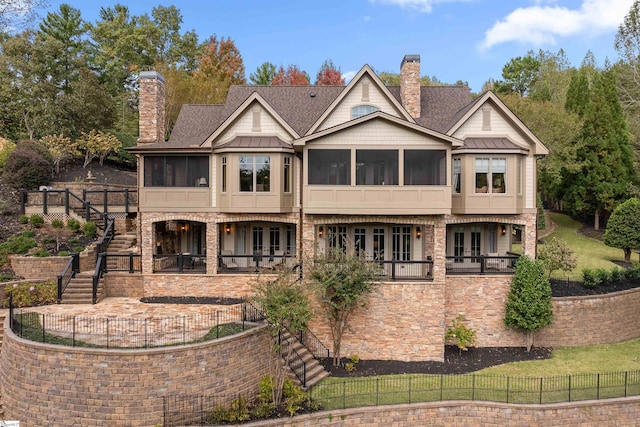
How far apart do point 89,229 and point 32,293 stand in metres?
4.95

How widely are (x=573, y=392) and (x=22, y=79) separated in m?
42.3

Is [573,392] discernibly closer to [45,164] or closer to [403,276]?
[403,276]

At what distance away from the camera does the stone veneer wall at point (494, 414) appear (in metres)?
12.6

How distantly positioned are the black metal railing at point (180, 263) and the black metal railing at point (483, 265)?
1178 cm

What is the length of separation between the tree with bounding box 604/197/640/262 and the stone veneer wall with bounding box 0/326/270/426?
2517 cm

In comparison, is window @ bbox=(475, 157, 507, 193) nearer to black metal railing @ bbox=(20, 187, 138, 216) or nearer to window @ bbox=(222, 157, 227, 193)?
window @ bbox=(222, 157, 227, 193)

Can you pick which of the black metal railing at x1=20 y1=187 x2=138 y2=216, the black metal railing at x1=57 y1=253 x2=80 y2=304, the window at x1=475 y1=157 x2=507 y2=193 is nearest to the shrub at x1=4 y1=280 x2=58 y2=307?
the black metal railing at x1=57 y1=253 x2=80 y2=304

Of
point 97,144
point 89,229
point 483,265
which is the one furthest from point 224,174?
point 97,144

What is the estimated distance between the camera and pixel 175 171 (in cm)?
1900

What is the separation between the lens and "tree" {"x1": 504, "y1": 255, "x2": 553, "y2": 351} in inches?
652

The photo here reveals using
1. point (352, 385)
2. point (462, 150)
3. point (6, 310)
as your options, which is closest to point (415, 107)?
point (462, 150)

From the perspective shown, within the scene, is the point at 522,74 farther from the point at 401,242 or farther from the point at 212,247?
the point at 212,247

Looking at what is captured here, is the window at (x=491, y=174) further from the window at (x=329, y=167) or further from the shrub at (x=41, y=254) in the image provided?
the shrub at (x=41, y=254)

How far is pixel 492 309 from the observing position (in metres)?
17.5
